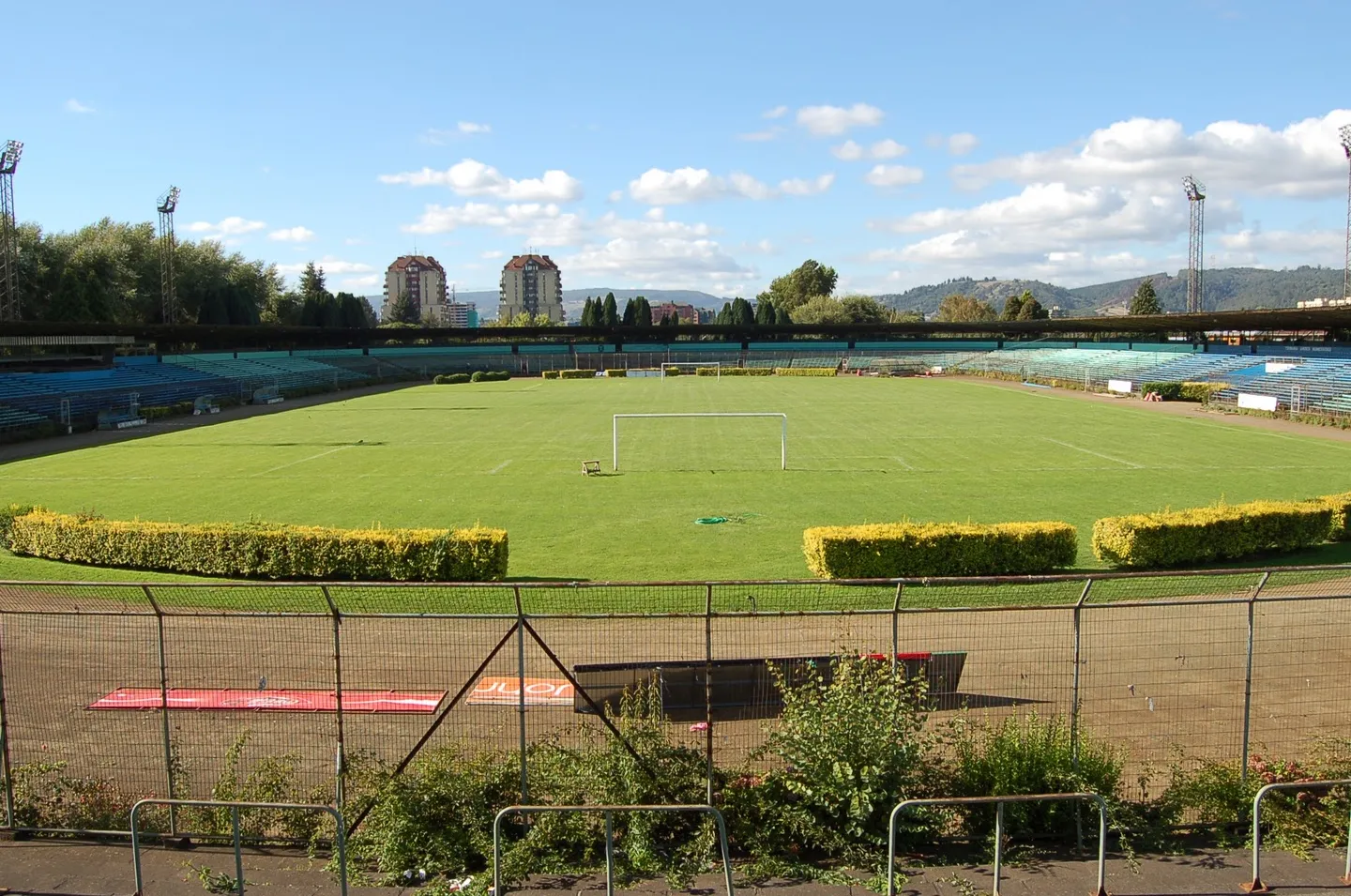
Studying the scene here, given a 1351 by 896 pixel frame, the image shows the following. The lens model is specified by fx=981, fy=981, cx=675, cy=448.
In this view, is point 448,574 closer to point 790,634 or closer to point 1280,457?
point 790,634

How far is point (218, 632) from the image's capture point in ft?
50.2

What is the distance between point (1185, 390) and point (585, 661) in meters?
59.5

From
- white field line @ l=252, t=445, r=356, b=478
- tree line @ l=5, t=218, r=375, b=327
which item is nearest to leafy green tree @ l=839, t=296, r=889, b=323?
tree line @ l=5, t=218, r=375, b=327

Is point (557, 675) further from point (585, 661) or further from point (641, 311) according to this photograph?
point (641, 311)

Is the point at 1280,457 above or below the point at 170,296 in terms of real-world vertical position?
below

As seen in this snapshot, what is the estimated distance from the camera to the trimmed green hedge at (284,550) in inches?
741

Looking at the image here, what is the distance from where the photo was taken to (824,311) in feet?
472

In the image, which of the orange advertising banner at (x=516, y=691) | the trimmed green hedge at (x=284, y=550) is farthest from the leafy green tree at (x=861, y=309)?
the orange advertising banner at (x=516, y=691)

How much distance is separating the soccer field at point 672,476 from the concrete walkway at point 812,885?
36.6 ft

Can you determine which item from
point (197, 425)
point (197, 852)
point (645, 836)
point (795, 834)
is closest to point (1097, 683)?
point (795, 834)

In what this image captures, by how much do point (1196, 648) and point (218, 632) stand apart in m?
14.7

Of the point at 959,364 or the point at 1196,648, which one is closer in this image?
the point at 1196,648

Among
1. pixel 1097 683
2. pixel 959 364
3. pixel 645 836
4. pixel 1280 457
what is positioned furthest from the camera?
pixel 959 364

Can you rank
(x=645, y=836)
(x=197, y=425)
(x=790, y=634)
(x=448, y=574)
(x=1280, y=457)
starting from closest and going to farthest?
(x=645, y=836)
(x=790, y=634)
(x=448, y=574)
(x=1280, y=457)
(x=197, y=425)
